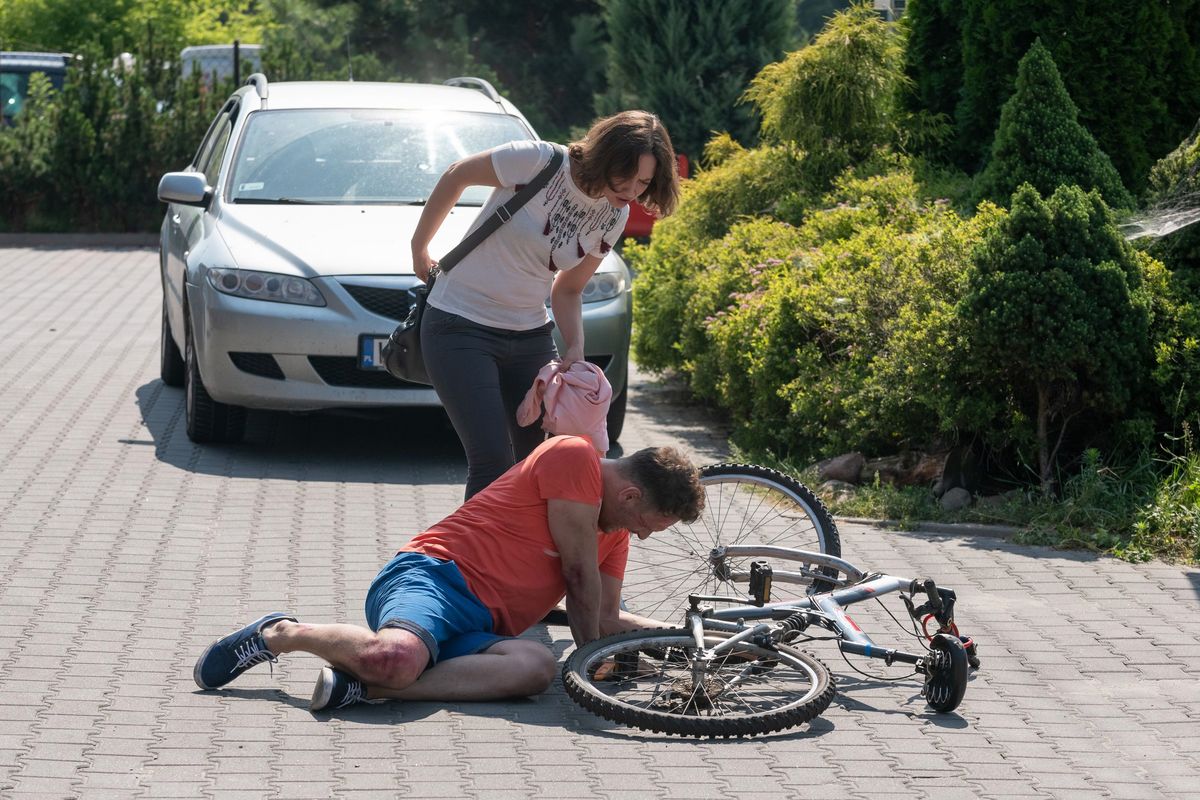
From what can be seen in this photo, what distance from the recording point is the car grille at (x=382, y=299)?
26.6 ft

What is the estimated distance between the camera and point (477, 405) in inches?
216

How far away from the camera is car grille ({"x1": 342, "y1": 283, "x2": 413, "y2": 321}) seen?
8102mm

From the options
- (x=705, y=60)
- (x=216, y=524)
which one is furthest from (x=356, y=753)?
(x=705, y=60)

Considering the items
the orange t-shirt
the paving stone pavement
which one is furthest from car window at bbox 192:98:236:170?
the orange t-shirt

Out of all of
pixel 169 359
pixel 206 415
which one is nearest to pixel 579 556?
Result: pixel 206 415

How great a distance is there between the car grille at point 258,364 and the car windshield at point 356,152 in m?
1.13

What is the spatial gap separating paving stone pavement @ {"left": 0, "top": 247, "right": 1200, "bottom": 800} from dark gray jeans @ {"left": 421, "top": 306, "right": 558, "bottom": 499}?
2.23 feet

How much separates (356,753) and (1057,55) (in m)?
7.52

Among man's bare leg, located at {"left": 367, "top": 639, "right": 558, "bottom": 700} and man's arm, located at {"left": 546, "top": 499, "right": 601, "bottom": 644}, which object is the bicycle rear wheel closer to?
man's arm, located at {"left": 546, "top": 499, "right": 601, "bottom": 644}

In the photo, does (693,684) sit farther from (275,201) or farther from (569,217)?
(275,201)

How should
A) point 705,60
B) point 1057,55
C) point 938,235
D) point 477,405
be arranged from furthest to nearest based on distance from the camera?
point 705,60 → point 1057,55 → point 938,235 → point 477,405

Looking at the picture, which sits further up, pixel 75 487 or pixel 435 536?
pixel 435 536

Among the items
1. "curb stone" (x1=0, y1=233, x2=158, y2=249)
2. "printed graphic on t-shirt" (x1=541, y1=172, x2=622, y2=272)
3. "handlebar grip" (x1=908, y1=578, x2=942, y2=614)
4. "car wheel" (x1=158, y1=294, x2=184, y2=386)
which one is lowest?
"curb stone" (x1=0, y1=233, x2=158, y2=249)

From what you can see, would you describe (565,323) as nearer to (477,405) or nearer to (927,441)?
(477,405)
